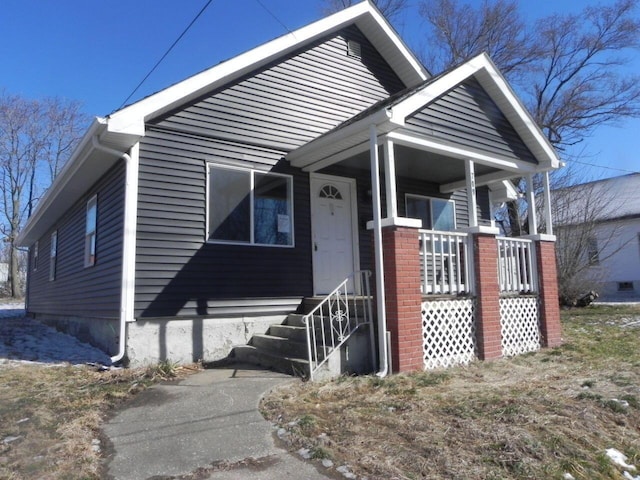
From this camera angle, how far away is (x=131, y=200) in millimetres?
6816

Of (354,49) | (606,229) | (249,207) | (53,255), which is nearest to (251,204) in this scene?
(249,207)

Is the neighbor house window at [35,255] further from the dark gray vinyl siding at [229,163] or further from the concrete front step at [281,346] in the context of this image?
the concrete front step at [281,346]

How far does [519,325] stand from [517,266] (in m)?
0.98

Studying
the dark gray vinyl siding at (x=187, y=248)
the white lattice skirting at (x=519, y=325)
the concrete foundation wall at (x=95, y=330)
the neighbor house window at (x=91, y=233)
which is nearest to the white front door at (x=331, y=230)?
the dark gray vinyl siding at (x=187, y=248)

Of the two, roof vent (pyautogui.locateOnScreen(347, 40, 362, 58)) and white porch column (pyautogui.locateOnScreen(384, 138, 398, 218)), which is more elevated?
roof vent (pyautogui.locateOnScreen(347, 40, 362, 58))

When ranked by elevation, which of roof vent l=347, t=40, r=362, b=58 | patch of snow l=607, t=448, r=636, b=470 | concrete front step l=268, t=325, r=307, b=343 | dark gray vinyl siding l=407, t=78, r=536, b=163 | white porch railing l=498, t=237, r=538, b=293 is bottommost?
patch of snow l=607, t=448, r=636, b=470

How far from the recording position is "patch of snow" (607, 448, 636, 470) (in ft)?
11.8

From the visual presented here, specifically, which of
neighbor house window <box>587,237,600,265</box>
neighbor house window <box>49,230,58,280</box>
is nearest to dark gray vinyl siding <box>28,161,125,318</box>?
neighbor house window <box>49,230,58,280</box>

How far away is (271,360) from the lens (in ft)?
21.5

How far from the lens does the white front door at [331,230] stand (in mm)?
8656

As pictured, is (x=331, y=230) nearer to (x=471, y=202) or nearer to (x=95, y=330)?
(x=471, y=202)

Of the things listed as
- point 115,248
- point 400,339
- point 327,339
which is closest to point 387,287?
point 400,339

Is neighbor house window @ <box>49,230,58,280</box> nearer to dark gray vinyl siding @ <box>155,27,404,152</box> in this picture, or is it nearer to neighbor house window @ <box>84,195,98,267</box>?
neighbor house window @ <box>84,195,98,267</box>

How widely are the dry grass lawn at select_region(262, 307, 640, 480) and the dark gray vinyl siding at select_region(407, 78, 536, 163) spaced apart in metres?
3.38
